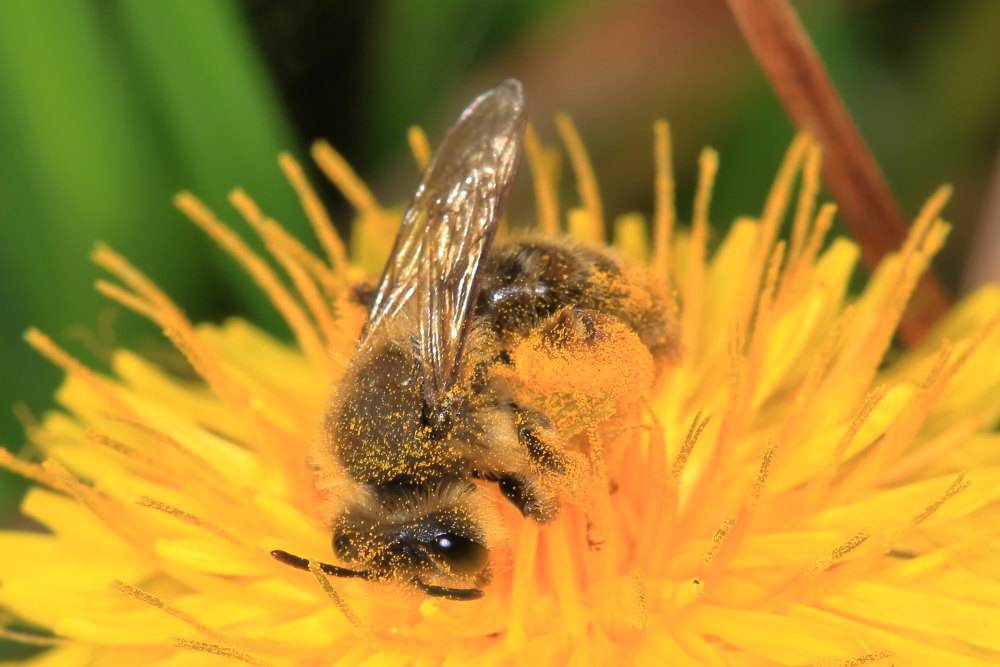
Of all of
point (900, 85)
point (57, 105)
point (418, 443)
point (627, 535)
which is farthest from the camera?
point (900, 85)

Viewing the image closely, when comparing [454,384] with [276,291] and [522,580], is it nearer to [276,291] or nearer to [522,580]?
[522,580]

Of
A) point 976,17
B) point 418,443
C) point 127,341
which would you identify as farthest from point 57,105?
point 976,17

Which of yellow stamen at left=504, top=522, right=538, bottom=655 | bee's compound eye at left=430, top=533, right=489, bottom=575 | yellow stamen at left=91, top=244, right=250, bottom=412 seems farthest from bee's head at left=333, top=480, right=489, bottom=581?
yellow stamen at left=91, top=244, right=250, bottom=412

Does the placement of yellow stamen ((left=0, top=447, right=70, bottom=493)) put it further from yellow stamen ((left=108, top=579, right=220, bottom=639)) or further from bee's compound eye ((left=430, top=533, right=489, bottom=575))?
bee's compound eye ((left=430, top=533, right=489, bottom=575))

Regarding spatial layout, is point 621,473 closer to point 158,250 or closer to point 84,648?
point 84,648

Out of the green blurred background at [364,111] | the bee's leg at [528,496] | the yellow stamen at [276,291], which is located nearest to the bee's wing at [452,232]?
the bee's leg at [528,496]

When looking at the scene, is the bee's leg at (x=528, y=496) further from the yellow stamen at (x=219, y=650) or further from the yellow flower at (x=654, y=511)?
the yellow stamen at (x=219, y=650)

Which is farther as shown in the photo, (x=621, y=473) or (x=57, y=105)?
(x=57, y=105)
